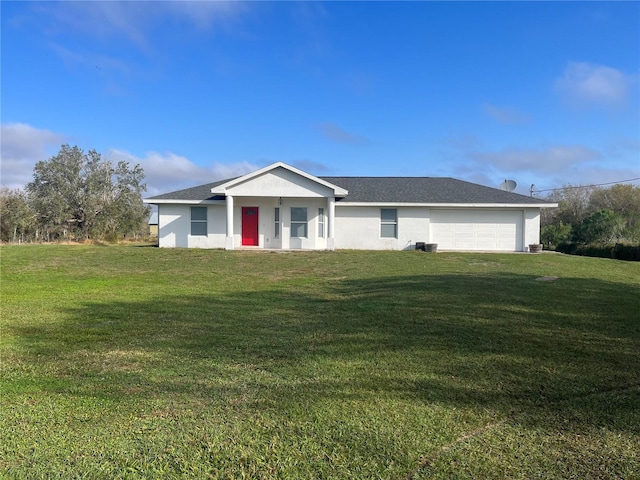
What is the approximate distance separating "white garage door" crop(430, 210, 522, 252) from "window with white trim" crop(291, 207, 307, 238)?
22.2 feet

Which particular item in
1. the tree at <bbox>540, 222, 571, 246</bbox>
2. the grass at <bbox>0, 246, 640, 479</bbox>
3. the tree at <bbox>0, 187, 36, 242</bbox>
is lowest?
the grass at <bbox>0, 246, 640, 479</bbox>

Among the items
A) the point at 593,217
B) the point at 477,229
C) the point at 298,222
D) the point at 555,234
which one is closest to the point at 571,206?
the point at 555,234

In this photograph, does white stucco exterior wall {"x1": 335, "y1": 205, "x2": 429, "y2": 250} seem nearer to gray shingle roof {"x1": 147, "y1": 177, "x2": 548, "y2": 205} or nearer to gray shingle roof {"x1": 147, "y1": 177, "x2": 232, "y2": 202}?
gray shingle roof {"x1": 147, "y1": 177, "x2": 548, "y2": 205}

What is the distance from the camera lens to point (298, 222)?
2259 centimetres

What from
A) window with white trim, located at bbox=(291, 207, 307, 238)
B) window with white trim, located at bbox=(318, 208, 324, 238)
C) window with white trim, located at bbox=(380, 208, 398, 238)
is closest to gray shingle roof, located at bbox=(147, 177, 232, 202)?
window with white trim, located at bbox=(291, 207, 307, 238)

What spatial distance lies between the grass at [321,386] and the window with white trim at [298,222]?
506 inches

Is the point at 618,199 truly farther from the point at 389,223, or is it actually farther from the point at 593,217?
the point at 389,223

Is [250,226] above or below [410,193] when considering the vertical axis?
below

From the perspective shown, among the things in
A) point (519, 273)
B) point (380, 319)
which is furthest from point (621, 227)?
point (380, 319)

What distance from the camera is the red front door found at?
23.0 metres

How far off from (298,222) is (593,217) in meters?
22.8

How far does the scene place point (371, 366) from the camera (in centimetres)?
482

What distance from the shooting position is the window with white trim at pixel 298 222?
74.0 ft

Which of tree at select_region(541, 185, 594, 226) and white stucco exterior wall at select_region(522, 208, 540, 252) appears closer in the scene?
white stucco exterior wall at select_region(522, 208, 540, 252)
